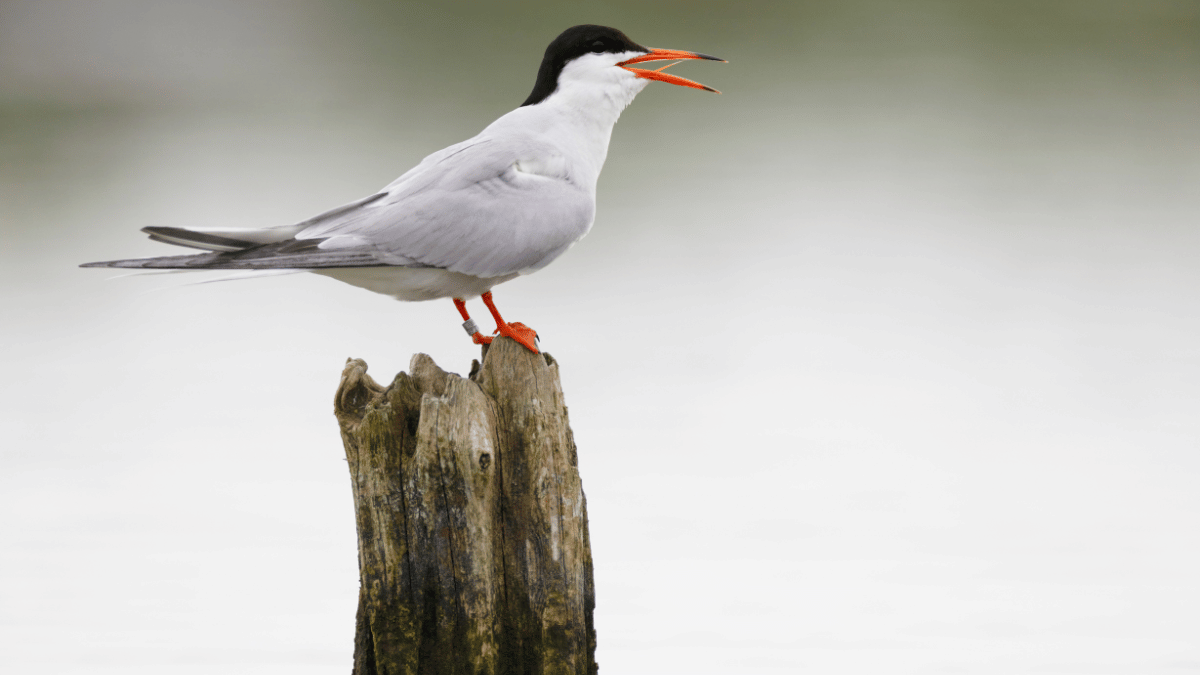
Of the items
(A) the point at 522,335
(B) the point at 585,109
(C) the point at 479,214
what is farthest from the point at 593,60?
(A) the point at 522,335

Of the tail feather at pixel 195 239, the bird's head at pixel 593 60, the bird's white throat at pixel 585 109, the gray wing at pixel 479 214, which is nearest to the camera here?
the tail feather at pixel 195 239

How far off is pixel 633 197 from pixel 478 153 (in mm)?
10274

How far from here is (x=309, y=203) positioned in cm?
1328

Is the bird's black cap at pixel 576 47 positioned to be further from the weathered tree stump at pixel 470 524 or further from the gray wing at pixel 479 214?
the weathered tree stump at pixel 470 524

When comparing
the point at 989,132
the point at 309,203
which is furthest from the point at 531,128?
the point at 989,132

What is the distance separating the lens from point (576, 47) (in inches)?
185

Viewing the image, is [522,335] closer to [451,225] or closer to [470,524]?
[451,225]

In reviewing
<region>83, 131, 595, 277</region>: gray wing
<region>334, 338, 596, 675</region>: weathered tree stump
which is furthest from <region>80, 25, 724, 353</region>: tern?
<region>334, 338, 596, 675</region>: weathered tree stump

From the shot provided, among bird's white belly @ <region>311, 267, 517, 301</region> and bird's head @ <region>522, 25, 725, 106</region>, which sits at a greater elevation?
bird's head @ <region>522, 25, 725, 106</region>

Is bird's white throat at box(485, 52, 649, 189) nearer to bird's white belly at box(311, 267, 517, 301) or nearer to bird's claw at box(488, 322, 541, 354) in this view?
bird's white belly at box(311, 267, 517, 301)

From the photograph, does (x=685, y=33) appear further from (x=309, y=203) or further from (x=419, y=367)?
(x=419, y=367)

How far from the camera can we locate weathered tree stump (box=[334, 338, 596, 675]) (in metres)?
3.59

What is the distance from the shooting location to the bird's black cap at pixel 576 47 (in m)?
4.69

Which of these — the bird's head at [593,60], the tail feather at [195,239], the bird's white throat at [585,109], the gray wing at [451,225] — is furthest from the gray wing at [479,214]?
the bird's head at [593,60]
